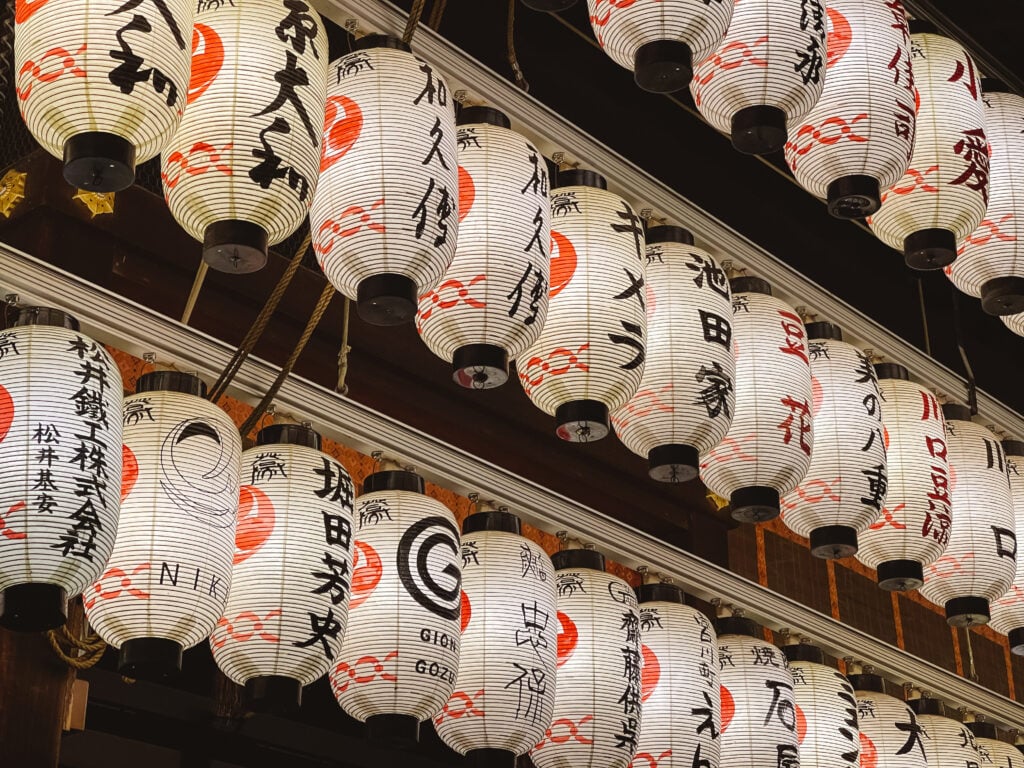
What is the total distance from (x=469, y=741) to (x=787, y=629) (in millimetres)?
1563

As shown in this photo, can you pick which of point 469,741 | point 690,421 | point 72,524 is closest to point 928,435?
point 690,421

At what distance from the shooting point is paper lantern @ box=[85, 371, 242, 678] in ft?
10.0

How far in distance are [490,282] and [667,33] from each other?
2.48ft

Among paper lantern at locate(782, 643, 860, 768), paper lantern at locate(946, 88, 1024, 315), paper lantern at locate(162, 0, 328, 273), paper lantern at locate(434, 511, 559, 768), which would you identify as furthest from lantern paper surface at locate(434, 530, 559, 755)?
paper lantern at locate(946, 88, 1024, 315)

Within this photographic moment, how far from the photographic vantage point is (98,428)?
2939 mm

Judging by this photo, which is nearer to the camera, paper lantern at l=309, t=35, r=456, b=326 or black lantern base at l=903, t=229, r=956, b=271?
paper lantern at l=309, t=35, r=456, b=326

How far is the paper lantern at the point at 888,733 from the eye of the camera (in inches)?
194

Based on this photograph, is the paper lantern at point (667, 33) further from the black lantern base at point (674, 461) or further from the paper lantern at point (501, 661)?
the paper lantern at point (501, 661)

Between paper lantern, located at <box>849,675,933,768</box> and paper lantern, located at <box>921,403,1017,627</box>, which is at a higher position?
paper lantern, located at <box>921,403,1017,627</box>

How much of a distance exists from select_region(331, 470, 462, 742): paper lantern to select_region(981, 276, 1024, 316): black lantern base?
2193 millimetres

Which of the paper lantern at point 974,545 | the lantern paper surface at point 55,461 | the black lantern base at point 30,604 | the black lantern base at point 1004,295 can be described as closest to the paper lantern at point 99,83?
the lantern paper surface at point 55,461

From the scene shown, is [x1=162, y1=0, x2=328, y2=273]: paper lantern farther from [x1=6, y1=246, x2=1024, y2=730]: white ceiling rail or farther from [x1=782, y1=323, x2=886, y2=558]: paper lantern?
[x1=782, y1=323, x2=886, y2=558]: paper lantern

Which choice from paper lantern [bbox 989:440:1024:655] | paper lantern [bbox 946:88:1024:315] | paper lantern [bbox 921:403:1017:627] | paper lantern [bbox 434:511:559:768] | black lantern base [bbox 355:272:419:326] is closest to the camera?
black lantern base [bbox 355:272:419:326]

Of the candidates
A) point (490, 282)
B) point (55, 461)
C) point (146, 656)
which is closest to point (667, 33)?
point (490, 282)
